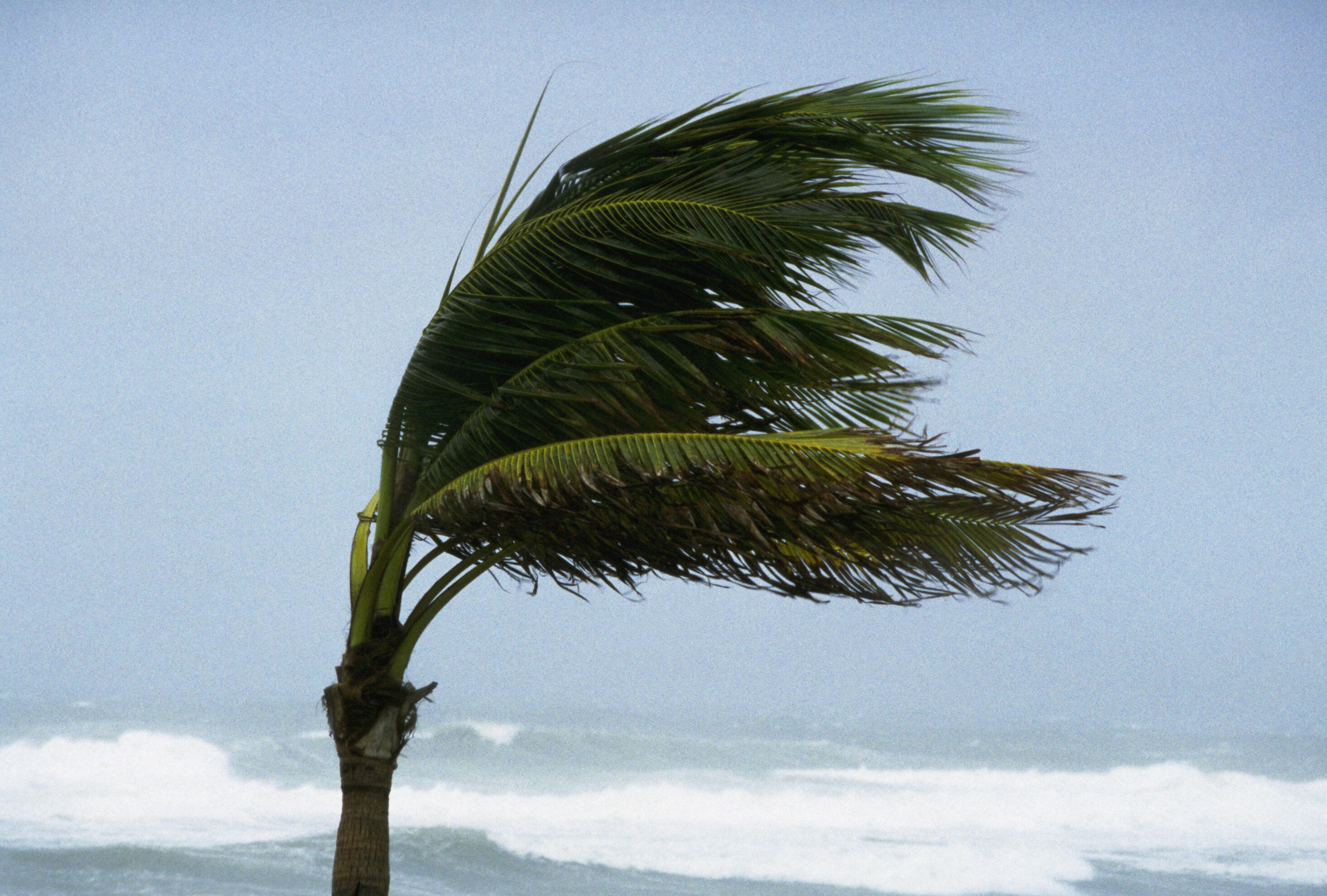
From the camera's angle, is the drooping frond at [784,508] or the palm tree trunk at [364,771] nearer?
the drooping frond at [784,508]

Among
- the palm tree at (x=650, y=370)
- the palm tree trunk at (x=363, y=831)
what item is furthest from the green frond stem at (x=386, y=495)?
the palm tree trunk at (x=363, y=831)

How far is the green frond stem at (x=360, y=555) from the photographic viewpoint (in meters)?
6.43

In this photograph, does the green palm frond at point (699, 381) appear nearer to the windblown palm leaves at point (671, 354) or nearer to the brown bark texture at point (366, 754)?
the windblown palm leaves at point (671, 354)

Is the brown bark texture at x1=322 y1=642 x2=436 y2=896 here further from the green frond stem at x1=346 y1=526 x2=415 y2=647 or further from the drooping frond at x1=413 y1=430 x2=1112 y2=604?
the drooping frond at x1=413 y1=430 x2=1112 y2=604

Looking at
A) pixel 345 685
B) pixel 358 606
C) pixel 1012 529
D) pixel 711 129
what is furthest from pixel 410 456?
pixel 1012 529

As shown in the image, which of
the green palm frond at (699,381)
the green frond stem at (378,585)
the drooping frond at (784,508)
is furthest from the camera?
the green frond stem at (378,585)

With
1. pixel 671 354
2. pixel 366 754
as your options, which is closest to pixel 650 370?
pixel 671 354

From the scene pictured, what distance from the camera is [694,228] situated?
565 centimetres

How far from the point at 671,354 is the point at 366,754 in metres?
2.54

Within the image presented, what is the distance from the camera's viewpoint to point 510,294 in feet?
19.0

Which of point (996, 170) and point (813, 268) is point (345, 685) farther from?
point (996, 170)

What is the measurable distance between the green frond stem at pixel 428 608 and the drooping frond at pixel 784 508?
102 cm

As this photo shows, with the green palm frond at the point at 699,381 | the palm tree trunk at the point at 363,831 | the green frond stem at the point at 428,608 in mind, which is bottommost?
the palm tree trunk at the point at 363,831

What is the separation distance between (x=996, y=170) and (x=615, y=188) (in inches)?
72.3
